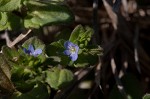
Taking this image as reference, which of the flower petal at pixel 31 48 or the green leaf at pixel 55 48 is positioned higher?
the flower petal at pixel 31 48

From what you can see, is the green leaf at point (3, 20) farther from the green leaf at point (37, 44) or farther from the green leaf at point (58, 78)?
the green leaf at point (58, 78)

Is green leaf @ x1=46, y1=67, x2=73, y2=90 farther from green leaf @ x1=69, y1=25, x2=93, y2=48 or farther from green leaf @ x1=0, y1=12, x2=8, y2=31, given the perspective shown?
green leaf @ x1=0, y1=12, x2=8, y2=31

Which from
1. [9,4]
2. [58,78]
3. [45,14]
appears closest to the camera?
[58,78]

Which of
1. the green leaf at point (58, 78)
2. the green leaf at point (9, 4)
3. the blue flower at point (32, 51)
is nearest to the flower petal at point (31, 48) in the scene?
the blue flower at point (32, 51)

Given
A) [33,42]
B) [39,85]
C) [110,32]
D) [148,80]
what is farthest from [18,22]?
[148,80]

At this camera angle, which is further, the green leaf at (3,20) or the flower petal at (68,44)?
the green leaf at (3,20)

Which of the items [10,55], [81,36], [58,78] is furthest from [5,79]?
[81,36]

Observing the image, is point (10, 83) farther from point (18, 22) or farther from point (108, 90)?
point (108, 90)

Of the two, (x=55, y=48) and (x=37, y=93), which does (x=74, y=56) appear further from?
(x=37, y=93)
